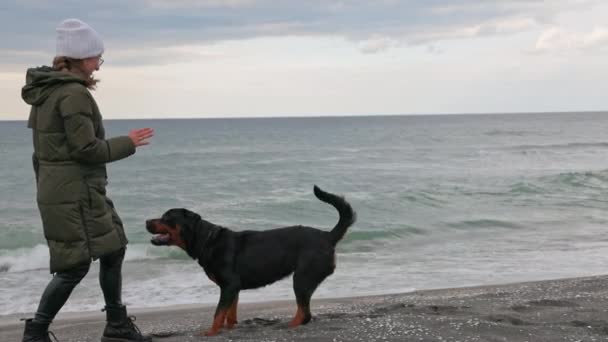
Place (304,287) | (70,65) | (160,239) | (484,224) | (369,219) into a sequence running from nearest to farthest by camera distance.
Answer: (70,65) < (160,239) < (304,287) < (484,224) < (369,219)

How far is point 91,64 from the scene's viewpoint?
4184 mm

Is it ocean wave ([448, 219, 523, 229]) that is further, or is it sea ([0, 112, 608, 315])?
ocean wave ([448, 219, 523, 229])

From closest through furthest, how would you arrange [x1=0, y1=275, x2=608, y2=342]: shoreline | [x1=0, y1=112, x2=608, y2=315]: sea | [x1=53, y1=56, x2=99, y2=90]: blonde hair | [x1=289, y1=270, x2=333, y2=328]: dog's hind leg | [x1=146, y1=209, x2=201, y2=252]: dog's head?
[x1=53, y1=56, x2=99, y2=90]: blonde hair → [x1=0, y1=275, x2=608, y2=342]: shoreline → [x1=146, y1=209, x2=201, y2=252]: dog's head → [x1=289, y1=270, x2=333, y2=328]: dog's hind leg → [x1=0, y1=112, x2=608, y2=315]: sea

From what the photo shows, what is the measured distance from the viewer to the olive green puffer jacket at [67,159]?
13.0 ft

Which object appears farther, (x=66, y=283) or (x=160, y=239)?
(x=160, y=239)

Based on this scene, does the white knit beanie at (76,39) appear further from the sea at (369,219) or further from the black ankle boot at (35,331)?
the sea at (369,219)

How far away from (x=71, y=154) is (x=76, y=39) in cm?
67

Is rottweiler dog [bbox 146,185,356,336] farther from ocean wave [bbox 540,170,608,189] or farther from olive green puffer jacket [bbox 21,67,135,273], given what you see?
ocean wave [bbox 540,170,608,189]

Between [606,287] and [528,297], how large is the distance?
108 centimetres

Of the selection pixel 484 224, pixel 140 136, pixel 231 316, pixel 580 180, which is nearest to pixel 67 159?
pixel 140 136

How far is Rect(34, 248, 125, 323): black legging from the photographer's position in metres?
4.21

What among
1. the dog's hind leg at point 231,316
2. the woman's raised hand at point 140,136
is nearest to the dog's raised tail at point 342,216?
the dog's hind leg at point 231,316

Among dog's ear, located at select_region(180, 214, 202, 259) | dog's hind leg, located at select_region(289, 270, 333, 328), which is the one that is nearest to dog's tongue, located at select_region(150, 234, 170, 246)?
dog's ear, located at select_region(180, 214, 202, 259)

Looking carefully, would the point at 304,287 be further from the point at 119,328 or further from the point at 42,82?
the point at 42,82
